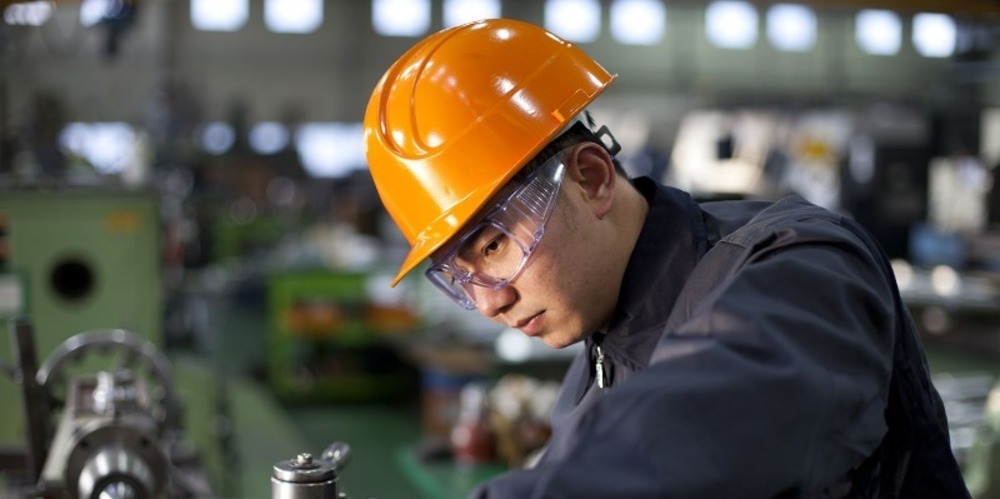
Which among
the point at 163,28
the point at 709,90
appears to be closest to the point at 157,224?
the point at 163,28

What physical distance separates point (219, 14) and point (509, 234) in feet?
43.7

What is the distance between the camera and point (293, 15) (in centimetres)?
1401

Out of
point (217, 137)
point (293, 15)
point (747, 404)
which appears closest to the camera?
point (747, 404)

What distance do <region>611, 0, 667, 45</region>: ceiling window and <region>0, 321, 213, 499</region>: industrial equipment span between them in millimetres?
13011

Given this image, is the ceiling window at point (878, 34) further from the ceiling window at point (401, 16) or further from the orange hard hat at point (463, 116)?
the orange hard hat at point (463, 116)

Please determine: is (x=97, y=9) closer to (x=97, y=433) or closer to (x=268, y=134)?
(x=97, y=433)

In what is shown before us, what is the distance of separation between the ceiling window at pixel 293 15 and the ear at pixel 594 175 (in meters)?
13.4

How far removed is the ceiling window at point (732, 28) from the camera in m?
15.0

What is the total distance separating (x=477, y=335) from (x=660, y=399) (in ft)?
15.1

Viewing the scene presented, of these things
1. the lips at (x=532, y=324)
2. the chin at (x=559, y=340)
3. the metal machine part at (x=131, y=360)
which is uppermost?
the lips at (x=532, y=324)

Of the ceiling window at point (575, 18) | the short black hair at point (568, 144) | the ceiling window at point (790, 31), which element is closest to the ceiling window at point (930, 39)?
the ceiling window at point (790, 31)

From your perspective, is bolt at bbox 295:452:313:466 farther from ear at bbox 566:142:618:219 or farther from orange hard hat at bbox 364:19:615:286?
ear at bbox 566:142:618:219

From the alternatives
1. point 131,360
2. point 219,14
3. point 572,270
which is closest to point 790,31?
point 219,14

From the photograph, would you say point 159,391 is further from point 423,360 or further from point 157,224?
point 423,360
